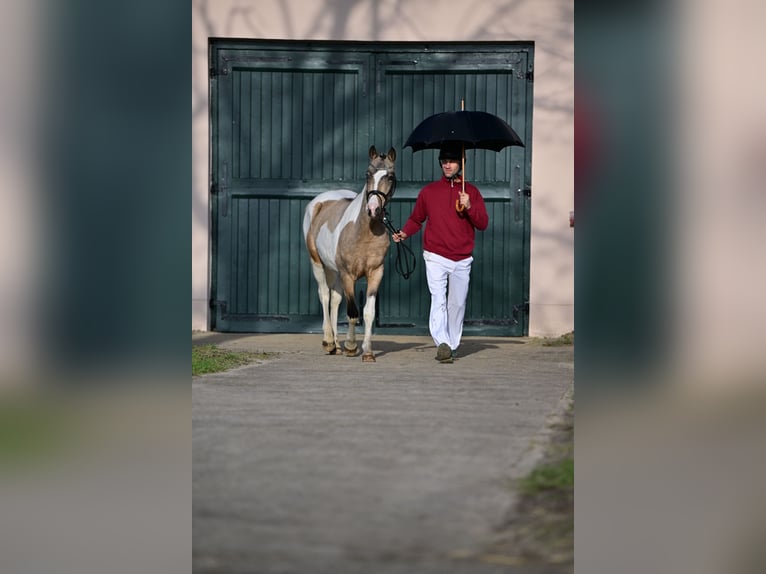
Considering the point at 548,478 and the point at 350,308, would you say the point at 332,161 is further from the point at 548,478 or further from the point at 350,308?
the point at 548,478

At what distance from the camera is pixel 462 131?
23.9 ft

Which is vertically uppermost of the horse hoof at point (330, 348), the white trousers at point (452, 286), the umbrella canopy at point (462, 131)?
the umbrella canopy at point (462, 131)

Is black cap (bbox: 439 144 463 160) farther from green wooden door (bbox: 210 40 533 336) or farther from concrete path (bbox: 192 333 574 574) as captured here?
green wooden door (bbox: 210 40 533 336)

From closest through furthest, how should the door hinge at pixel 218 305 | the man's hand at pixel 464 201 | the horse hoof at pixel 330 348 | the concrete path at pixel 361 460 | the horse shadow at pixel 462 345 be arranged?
the concrete path at pixel 361 460, the man's hand at pixel 464 201, the horse hoof at pixel 330 348, the horse shadow at pixel 462 345, the door hinge at pixel 218 305

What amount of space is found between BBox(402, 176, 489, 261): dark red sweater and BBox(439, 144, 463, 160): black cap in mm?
168

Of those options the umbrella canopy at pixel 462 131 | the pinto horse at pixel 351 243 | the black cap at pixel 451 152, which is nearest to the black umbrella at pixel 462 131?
the umbrella canopy at pixel 462 131

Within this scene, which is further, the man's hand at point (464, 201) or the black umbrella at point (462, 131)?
the man's hand at point (464, 201)

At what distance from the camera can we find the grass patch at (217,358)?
6.65 m

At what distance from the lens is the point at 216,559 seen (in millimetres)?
2027

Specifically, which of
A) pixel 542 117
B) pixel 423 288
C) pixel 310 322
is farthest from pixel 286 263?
pixel 542 117

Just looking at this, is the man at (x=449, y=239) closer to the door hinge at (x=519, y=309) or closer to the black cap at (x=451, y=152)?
the black cap at (x=451, y=152)

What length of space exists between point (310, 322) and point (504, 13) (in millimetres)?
3080

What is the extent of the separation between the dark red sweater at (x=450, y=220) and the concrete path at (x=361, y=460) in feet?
2.84
